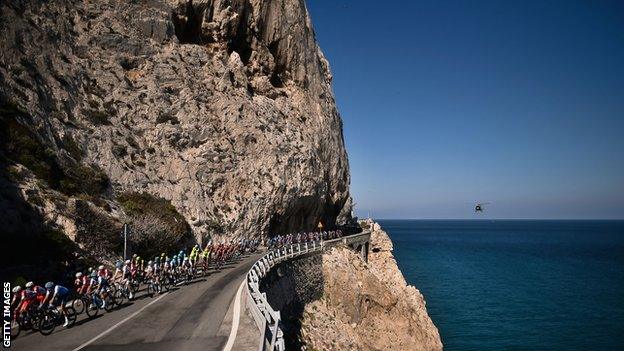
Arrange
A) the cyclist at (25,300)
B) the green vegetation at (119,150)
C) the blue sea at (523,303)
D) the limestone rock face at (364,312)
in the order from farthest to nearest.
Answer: the blue sea at (523,303) → the green vegetation at (119,150) → the limestone rock face at (364,312) → the cyclist at (25,300)

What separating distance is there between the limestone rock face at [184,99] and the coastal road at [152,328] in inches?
587

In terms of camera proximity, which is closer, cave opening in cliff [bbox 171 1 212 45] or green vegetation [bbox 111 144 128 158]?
green vegetation [bbox 111 144 128 158]

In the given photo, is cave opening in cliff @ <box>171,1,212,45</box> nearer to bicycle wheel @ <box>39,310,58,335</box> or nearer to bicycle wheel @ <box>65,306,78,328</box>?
bicycle wheel @ <box>65,306,78,328</box>

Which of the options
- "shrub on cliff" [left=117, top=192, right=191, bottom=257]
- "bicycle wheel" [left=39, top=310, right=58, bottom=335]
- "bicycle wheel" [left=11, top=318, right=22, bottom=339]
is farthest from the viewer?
"shrub on cliff" [left=117, top=192, right=191, bottom=257]

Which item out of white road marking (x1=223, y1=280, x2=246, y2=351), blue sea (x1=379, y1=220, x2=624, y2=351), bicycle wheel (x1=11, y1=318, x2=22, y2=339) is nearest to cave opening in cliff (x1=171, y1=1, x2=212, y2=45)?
white road marking (x1=223, y1=280, x2=246, y2=351)

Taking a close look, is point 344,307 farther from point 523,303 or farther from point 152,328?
point 523,303

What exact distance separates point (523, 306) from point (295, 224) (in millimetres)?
29765

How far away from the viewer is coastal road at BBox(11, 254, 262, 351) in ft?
35.3

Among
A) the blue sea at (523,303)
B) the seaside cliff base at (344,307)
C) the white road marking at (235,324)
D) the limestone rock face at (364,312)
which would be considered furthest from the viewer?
the blue sea at (523,303)

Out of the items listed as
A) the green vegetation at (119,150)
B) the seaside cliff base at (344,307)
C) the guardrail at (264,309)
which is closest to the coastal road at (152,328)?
the guardrail at (264,309)

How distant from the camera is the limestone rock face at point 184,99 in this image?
28.7 meters

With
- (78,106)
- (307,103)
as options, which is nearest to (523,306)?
(307,103)

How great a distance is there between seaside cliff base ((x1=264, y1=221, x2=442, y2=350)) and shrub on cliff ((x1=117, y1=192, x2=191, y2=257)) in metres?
8.07

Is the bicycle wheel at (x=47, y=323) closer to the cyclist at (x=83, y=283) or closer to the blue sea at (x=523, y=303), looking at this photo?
the cyclist at (x=83, y=283)
